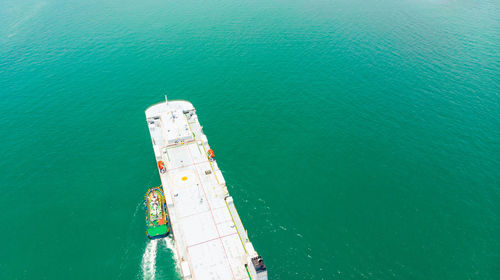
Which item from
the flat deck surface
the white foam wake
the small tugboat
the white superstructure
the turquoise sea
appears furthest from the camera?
the small tugboat

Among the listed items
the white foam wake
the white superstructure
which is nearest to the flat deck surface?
the white superstructure

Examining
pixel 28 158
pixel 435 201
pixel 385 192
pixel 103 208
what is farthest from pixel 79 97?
pixel 435 201

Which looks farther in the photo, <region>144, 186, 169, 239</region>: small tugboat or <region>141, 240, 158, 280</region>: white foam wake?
<region>144, 186, 169, 239</region>: small tugboat

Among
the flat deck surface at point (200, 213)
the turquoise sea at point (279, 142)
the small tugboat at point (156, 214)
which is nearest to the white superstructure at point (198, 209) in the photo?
the flat deck surface at point (200, 213)

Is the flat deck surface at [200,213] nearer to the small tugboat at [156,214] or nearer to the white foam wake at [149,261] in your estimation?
the small tugboat at [156,214]

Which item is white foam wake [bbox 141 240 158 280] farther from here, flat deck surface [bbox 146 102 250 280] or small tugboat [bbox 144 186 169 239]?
flat deck surface [bbox 146 102 250 280]

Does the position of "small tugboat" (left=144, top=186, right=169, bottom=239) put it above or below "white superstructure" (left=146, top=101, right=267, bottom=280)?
below
